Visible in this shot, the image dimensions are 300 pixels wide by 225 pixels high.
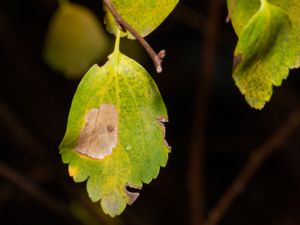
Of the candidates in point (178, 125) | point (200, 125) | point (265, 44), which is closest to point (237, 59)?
point (265, 44)

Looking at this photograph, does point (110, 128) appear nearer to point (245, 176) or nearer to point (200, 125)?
point (245, 176)

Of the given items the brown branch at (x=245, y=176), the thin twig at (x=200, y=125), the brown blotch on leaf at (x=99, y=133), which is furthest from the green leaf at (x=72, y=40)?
the brown blotch on leaf at (x=99, y=133)

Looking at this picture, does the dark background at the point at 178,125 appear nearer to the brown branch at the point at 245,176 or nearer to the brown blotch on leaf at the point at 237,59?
the brown branch at the point at 245,176

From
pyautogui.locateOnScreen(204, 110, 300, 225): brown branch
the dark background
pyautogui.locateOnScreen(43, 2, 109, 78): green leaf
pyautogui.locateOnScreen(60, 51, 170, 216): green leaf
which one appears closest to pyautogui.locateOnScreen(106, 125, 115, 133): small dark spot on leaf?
pyautogui.locateOnScreen(60, 51, 170, 216): green leaf

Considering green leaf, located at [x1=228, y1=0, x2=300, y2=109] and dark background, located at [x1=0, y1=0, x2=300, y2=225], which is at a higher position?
green leaf, located at [x1=228, y1=0, x2=300, y2=109]

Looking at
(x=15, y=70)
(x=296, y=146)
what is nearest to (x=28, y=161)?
(x=15, y=70)

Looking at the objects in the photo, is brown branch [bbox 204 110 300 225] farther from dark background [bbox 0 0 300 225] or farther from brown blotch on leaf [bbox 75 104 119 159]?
brown blotch on leaf [bbox 75 104 119 159]

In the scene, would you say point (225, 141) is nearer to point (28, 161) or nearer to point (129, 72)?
point (28, 161)
